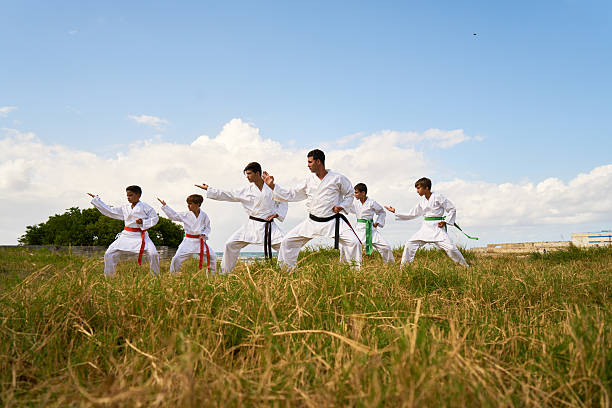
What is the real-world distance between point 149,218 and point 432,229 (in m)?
6.22

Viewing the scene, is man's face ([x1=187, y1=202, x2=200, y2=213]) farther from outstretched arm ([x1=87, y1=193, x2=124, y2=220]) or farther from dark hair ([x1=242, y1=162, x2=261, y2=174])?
dark hair ([x1=242, y1=162, x2=261, y2=174])

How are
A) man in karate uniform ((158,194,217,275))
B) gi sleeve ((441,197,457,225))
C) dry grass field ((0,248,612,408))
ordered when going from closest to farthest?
dry grass field ((0,248,612,408))
man in karate uniform ((158,194,217,275))
gi sleeve ((441,197,457,225))

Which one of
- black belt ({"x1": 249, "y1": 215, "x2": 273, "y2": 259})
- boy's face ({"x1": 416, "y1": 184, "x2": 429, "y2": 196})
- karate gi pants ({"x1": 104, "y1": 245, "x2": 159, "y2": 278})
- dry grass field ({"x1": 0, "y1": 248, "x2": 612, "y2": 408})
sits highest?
boy's face ({"x1": 416, "y1": 184, "x2": 429, "y2": 196})

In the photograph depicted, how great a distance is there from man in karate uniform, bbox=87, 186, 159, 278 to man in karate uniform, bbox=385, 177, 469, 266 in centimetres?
547

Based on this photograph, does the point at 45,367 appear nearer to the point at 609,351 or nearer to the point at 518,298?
the point at 609,351

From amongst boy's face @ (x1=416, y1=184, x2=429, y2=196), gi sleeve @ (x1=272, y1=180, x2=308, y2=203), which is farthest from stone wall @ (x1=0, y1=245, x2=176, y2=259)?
boy's face @ (x1=416, y1=184, x2=429, y2=196)

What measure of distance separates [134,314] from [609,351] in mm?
2718

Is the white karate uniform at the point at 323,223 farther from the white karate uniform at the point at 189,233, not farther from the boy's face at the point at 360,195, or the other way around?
the boy's face at the point at 360,195

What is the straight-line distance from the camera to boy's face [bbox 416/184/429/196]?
9852 millimetres

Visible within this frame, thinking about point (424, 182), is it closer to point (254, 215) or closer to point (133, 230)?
point (254, 215)

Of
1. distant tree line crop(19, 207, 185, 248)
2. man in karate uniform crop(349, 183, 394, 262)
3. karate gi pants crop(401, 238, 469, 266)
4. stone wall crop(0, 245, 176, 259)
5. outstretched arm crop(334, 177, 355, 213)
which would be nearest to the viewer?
outstretched arm crop(334, 177, 355, 213)

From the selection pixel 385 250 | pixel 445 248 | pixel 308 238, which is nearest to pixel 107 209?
pixel 308 238

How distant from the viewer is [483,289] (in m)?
4.40

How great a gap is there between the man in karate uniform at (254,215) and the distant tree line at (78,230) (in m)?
12.8
